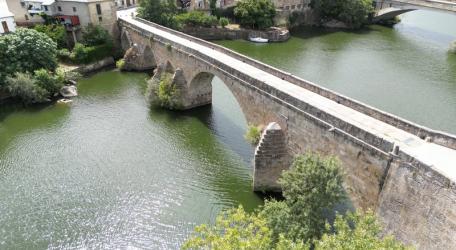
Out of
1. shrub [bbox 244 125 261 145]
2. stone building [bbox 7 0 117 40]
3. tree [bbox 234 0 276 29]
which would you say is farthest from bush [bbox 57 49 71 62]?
shrub [bbox 244 125 261 145]

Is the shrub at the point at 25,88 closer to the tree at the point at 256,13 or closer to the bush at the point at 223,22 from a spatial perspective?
the bush at the point at 223,22

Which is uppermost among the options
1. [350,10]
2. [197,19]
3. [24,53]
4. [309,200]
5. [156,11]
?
[156,11]

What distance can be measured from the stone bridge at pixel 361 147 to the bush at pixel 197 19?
34185 millimetres

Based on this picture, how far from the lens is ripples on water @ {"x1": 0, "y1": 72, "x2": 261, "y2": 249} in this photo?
21.2 m

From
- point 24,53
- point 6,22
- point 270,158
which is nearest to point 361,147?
point 270,158

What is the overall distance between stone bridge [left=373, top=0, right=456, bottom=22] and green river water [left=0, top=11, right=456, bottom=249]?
62.4ft

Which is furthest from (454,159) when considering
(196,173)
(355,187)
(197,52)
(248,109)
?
(197,52)

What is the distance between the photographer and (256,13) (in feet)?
207

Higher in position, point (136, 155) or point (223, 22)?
point (223, 22)

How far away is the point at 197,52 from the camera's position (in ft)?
101

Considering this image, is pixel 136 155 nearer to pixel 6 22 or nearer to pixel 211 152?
pixel 211 152

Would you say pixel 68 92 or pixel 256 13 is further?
pixel 256 13

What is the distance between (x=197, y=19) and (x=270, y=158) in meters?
45.8

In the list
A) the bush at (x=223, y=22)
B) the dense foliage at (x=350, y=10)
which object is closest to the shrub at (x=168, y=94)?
the bush at (x=223, y=22)
